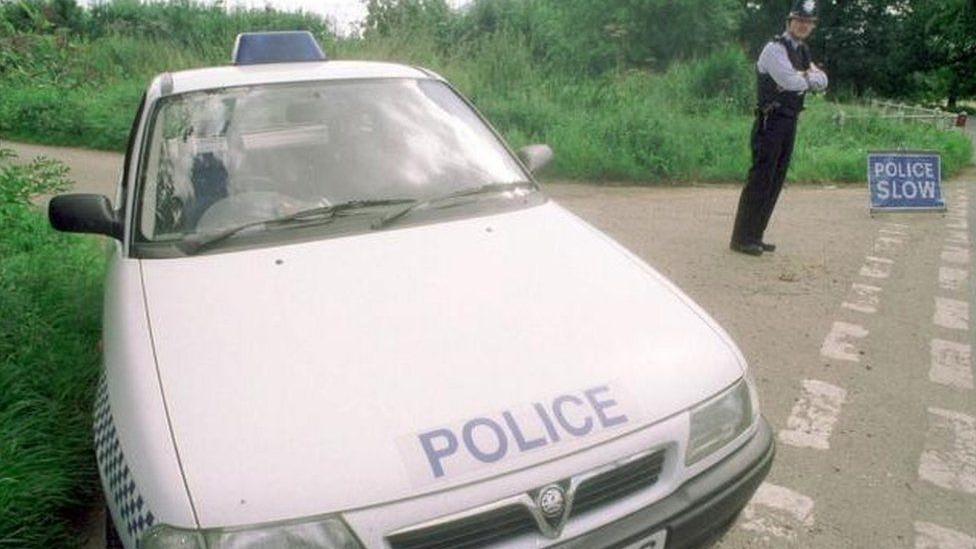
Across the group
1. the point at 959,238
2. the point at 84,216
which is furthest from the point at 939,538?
the point at 959,238

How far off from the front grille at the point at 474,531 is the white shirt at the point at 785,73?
4.46 m

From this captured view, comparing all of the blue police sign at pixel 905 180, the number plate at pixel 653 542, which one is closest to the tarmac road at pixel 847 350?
the blue police sign at pixel 905 180

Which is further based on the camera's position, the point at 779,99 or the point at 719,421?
the point at 779,99

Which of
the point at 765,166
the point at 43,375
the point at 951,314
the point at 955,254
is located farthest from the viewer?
the point at 955,254

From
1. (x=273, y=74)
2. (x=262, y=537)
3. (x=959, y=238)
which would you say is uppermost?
(x=273, y=74)

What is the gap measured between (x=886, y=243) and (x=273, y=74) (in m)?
5.65

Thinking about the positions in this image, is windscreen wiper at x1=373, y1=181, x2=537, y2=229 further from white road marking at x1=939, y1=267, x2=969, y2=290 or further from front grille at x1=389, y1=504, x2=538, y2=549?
white road marking at x1=939, y1=267, x2=969, y2=290

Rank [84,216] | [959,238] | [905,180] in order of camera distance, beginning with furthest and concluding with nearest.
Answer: [905,180], [959,238], [84,216]

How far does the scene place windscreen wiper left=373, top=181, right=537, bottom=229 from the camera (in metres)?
2.35

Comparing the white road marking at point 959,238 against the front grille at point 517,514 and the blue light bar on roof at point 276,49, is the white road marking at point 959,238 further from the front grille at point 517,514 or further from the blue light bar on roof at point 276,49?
the front grille at point 517,514

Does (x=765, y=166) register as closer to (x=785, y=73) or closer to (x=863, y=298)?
(x=785, y=73)

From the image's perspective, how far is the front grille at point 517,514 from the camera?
1.44 metres

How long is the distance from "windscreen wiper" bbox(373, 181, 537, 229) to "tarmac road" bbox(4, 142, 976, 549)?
144 centimetres

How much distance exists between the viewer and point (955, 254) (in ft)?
19.8
